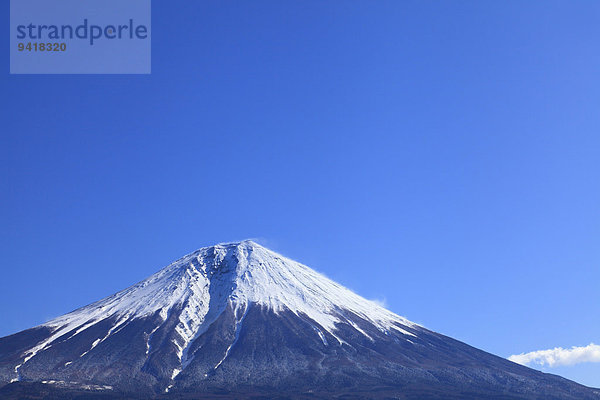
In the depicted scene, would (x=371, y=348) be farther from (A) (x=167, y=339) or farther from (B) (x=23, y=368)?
(B) (x=23, y=368)

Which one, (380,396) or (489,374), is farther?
(489,374)

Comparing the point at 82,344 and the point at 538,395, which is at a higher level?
the point at 82,344

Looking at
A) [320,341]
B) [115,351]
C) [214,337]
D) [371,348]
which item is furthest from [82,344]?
[371,348]

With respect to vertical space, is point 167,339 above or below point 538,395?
above

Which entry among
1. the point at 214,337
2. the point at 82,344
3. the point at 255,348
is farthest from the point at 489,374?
the point at 82,344

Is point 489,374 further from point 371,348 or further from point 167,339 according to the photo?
point 167,339

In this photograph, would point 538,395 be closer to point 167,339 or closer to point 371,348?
point 371,348

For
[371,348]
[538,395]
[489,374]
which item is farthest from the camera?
[371,348]

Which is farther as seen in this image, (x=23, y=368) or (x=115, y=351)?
(x=115, y=351)

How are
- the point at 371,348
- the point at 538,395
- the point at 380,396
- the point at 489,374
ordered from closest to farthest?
the point at 380,396
the point at 538,395
the point at 489,374
the point at 371,348
